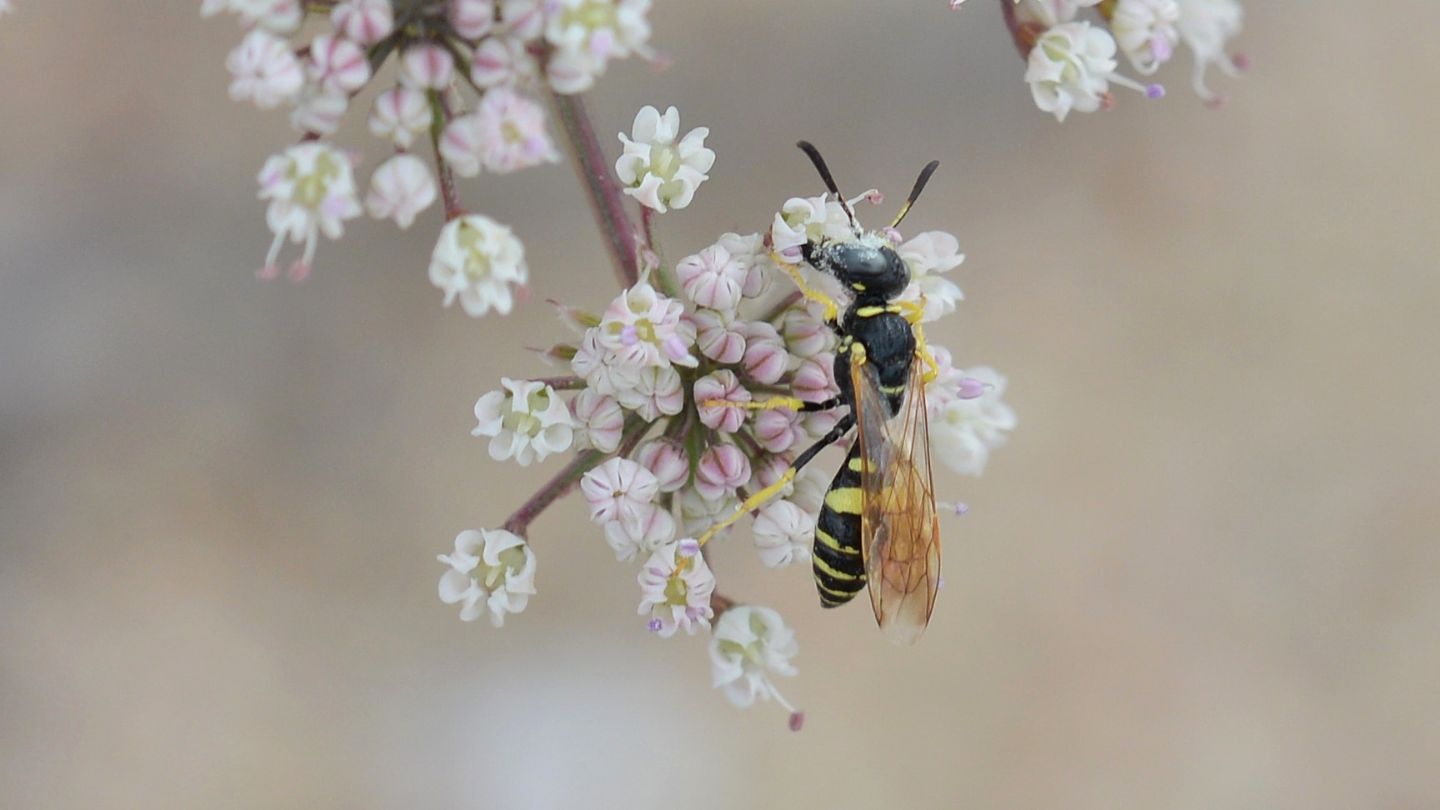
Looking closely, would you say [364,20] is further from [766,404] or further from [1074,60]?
[1074,60]

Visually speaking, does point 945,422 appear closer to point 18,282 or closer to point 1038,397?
point 1038,397

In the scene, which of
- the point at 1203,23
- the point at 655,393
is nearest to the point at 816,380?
the point at 655,393

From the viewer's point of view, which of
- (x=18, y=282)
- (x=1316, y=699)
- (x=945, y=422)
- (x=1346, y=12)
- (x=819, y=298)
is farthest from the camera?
(x=1346, y=12)

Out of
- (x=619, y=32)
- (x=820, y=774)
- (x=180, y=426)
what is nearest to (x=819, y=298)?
(x=619, y=32)

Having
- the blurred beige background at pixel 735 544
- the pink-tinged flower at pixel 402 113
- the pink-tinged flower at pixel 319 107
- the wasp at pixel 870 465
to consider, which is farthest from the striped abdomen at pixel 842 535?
the blurred beige background at pixel 735 544

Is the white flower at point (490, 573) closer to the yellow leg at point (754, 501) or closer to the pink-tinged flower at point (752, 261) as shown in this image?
the yellow leg at point (754, 501)

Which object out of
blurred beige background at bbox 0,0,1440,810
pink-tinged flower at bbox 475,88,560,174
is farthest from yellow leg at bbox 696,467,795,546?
blurred beige background at bbox 0,0,1440,810
